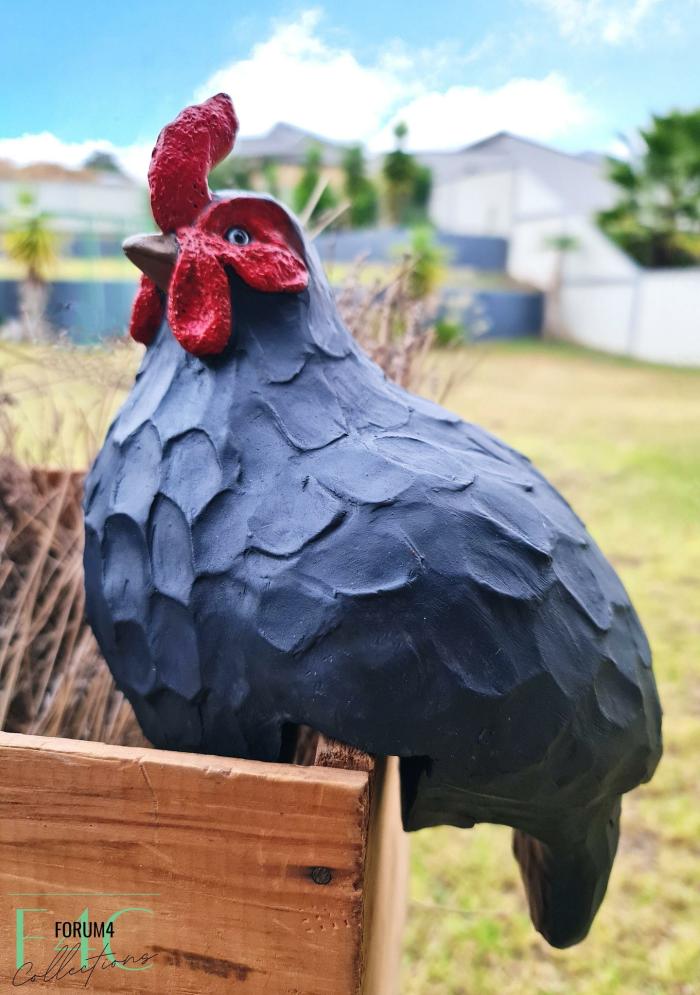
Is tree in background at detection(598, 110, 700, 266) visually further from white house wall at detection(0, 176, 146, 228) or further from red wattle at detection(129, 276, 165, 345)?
red wattle at detection(129, 276, 165, 345)

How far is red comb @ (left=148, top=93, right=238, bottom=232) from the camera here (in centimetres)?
59

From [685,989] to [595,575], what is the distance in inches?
29.2

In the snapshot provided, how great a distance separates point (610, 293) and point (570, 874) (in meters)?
7.18

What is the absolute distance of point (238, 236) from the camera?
1.96 ft

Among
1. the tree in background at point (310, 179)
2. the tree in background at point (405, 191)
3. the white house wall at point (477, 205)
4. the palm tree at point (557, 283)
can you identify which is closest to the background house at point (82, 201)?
the tree in background at point (310, 179)

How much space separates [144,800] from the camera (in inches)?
19.6

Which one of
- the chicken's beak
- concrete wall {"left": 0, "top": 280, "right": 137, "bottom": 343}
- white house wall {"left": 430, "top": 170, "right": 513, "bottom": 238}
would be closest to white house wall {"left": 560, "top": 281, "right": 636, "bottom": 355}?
white house wall {"left": 430, "top": 170, "right": 513, "bottom": 238}

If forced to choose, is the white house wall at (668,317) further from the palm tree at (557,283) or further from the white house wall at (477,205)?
the white house wall at (477,205)

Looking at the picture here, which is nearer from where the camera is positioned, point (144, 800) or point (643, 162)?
point (144, 800)

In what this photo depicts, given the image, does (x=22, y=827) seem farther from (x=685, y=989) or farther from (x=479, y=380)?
(x=479, y=380)

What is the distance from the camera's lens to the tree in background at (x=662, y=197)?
7.77 m

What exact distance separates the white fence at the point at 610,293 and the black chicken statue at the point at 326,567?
18.1 feet

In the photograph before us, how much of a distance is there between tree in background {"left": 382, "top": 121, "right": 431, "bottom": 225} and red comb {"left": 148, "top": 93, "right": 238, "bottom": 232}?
895 cm

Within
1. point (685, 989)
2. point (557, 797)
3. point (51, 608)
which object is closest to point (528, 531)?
point (557, 797)
